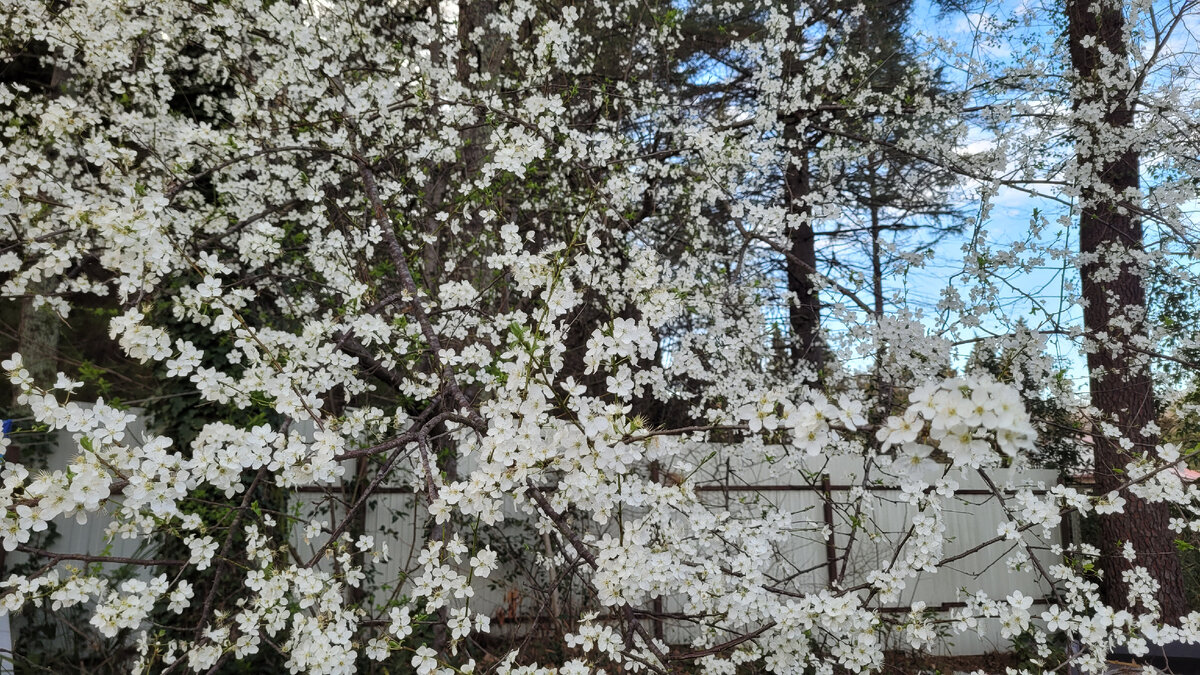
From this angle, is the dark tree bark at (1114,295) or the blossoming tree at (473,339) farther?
the dark tree bark at (1114,295)

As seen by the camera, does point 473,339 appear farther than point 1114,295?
No

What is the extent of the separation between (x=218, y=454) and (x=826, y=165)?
3985mm

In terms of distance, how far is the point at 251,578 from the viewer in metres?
1.98

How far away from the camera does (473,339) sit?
11.9ft

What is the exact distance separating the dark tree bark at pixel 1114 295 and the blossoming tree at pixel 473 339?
0.05 m

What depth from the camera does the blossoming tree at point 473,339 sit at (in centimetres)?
174

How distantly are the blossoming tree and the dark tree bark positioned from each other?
0.05m

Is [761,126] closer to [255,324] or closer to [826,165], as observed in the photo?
[826,165]

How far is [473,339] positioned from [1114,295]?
12.2 feet

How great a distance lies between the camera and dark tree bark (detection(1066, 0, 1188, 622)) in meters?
3.63

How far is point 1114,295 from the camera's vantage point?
4000 millimetres

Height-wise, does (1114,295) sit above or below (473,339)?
above

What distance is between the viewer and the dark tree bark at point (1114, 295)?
3633mm

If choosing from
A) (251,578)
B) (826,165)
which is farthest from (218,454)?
(826,165)
